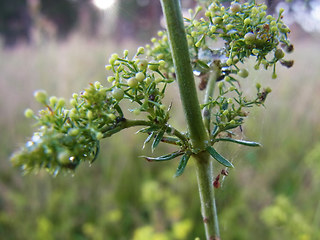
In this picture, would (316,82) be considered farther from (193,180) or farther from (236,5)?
(236,5)

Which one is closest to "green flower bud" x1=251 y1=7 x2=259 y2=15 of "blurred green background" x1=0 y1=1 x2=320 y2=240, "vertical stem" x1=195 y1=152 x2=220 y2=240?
"vertical stem" x1=195 y1=152 x2=220 y2=240

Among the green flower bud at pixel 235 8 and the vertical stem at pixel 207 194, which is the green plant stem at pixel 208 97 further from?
the green flower bud at pixel 235 8

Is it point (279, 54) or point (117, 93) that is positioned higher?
point (279, 54)

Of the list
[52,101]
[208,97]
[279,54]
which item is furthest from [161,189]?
[52,101]

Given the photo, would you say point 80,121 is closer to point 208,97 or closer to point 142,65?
point 142,65

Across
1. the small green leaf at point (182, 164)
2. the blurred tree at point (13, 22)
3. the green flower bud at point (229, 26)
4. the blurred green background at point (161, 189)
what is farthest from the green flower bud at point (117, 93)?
the blurred tree at point (13, 22)

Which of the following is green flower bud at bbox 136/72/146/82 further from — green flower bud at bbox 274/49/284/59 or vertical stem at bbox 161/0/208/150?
green flower bud at bbox 274/49/284/59

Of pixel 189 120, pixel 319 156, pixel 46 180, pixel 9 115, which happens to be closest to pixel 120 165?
pixel 46 180
